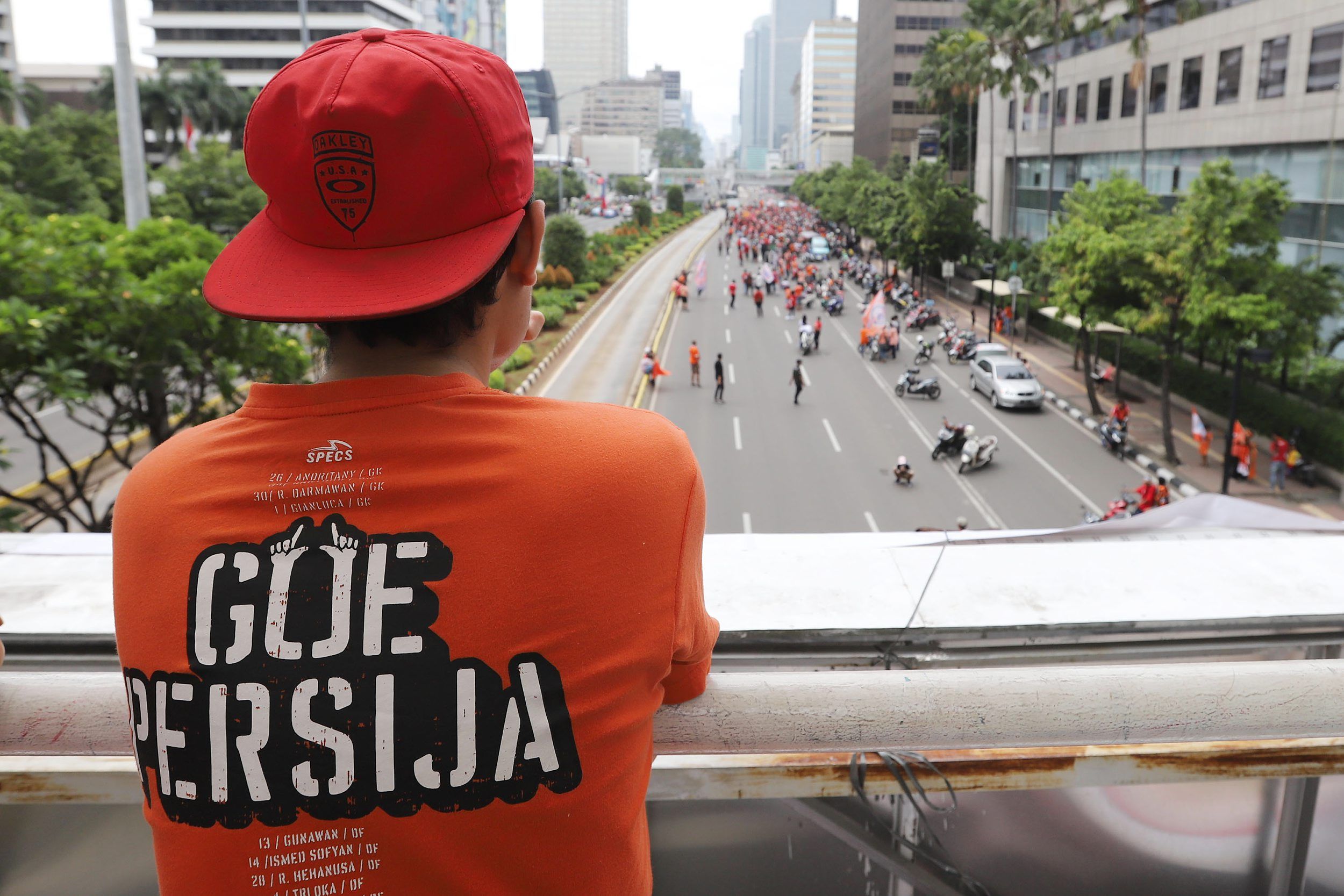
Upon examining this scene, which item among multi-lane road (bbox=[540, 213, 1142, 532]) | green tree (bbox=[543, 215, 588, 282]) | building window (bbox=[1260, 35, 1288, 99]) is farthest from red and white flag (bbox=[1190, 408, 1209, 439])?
green tree (bbox=[543, 215, 588, 282])

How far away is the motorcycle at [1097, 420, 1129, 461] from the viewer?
23.4m

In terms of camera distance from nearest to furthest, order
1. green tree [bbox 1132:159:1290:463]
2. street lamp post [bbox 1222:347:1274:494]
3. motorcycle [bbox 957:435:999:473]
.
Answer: street lamp post [bbox 1222:347:1274:494] → green tree [bbox 1132:159:1290:463] → motorcycle [bbox 957:435:999:473]

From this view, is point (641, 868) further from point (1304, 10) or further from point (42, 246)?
point (1304, 10)

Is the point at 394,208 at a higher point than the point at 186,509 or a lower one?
higher

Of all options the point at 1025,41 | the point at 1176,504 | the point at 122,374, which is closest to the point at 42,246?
the point at 122,374

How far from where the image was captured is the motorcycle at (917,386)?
1164 inches

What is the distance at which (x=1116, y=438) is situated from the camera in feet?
76.9

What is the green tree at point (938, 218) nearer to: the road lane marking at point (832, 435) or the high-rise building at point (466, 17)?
the road lane marking at point (832, 435)

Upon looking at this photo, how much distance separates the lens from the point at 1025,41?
4581 centimetres

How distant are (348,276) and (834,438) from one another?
2495 cm

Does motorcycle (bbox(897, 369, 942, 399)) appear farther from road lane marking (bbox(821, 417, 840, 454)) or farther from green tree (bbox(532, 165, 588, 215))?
green tree (bbox(532, 165, 588, 215))

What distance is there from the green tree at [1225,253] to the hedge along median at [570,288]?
13178 millimetres

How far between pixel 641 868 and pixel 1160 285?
23.8m

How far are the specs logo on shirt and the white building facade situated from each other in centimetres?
2569
